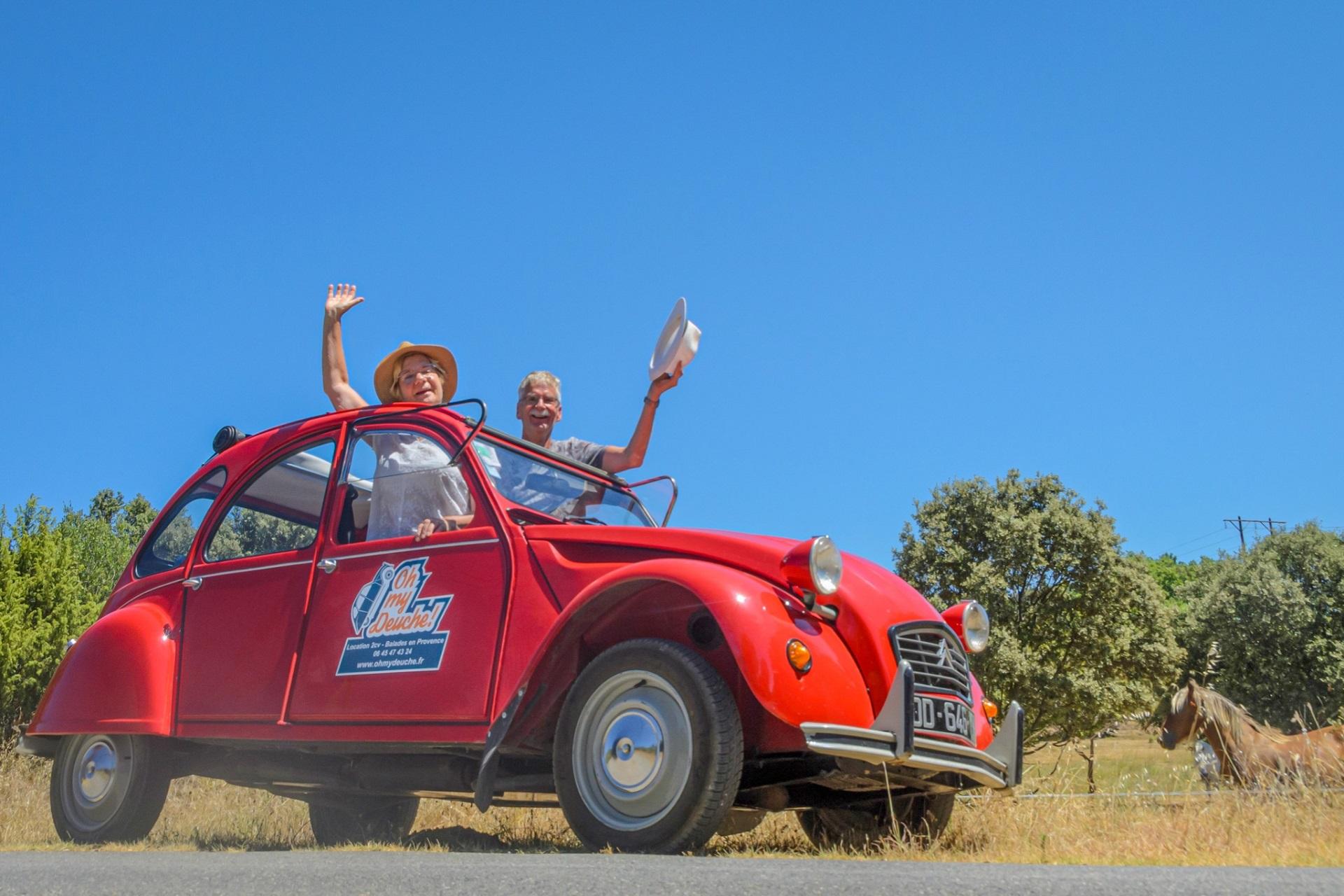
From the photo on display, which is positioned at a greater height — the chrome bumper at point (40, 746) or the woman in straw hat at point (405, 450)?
the woman in straw hat at point (405, 450)

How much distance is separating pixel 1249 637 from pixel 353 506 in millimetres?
42081

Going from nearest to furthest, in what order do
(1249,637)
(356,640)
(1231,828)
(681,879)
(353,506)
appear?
(681,879) → (1231,828) → (356,640) → (353,506) → (1249,637)

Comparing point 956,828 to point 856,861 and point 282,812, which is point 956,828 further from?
point 282,812

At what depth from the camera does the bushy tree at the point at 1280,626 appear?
39.1 metres

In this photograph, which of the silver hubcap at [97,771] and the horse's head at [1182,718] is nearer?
the silver hubcap at [97,771]

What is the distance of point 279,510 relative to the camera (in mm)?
6520

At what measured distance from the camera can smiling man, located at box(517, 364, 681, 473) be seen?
23.6ft

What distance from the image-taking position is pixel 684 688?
4.27 metres

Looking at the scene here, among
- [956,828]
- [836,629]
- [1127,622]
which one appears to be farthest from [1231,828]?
[1127,622]

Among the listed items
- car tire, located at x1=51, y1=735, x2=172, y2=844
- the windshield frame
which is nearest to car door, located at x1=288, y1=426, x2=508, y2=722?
the windshield frame

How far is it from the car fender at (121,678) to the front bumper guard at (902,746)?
3.90m

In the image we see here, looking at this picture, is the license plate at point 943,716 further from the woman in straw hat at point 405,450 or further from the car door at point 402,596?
the woman in straw hat at point 405,450

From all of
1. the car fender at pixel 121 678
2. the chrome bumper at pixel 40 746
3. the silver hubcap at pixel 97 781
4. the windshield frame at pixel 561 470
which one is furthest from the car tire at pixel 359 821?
→ the windshield frame at pixel 561 470

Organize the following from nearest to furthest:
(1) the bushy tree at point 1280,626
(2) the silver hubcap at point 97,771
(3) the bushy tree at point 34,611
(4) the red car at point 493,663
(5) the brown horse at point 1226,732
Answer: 1. (4) the red car at point 493,663
2. (2) the silver hubcap at point 97,771
3. (5) the brown horse at point 1226,732
4. (3) the bushy tree at point 34,611
5. (1) the bushy tree at point 1280,626
